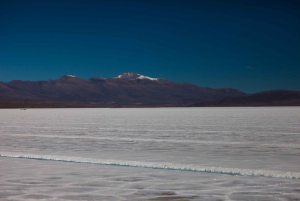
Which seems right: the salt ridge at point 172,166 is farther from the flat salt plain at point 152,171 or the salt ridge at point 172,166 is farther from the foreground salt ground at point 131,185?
the foreground salt ground at point 131,185

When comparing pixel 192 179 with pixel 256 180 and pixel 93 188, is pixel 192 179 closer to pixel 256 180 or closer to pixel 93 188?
pixel 256 180

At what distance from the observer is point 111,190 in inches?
291

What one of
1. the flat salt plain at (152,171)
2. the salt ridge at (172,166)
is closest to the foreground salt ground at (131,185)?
the flat salt plain at (152,171)

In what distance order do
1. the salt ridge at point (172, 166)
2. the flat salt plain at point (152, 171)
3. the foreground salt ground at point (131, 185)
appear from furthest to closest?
1. the salt ridge at point (172, 166)
2. the flat salt plain at point (152, 171)
3. the foreground salt ground at point (131, 185)

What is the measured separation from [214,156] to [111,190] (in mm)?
5010

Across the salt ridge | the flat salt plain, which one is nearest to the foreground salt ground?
the flat salt plain

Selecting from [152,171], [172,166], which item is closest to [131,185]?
[152,171]

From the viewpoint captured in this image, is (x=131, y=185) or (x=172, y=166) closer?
(x=131, y=185)

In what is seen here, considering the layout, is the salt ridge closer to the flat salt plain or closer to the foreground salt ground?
the flat salt plain

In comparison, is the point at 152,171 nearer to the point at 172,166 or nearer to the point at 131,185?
the point at 172,166

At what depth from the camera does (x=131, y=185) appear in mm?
7852

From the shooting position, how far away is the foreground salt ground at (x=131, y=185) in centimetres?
691

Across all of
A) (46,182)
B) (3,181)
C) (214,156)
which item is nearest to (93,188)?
(46,182)

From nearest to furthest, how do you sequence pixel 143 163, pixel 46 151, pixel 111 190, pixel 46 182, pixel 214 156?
1. pixel 111 190
2. pixel 46 182
3. pixel 143 163
4. pixel 214 156
5. pixel 46 151
